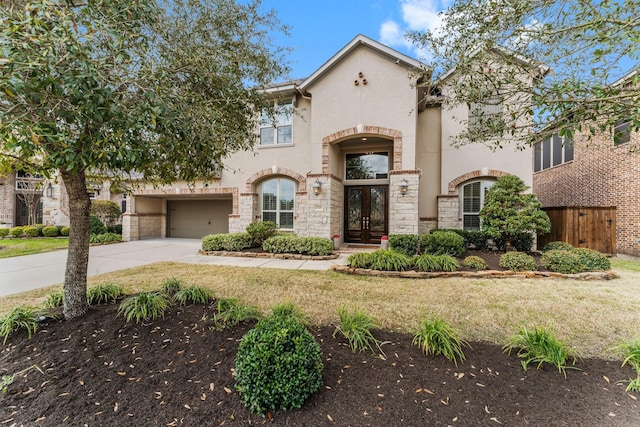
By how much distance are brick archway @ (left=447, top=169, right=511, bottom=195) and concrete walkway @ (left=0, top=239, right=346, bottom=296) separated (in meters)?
5.11

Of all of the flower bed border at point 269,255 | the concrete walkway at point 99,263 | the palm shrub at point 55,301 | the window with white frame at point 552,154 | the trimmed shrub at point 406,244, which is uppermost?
the window with white frame at point 552,154

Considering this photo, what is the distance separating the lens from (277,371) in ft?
6.81

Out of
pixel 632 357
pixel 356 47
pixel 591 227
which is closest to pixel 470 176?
pixel 591 227

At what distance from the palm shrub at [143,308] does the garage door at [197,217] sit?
12.2 meters

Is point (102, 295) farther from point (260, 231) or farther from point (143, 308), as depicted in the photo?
point (260, 231)

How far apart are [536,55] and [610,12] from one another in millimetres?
891

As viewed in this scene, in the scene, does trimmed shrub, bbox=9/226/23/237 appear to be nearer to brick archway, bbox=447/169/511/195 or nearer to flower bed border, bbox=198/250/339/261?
flower bed border, bbox=198/250/339/261

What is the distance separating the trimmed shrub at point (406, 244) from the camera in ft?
26.2

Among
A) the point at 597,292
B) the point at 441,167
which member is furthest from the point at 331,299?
the point at 441,167

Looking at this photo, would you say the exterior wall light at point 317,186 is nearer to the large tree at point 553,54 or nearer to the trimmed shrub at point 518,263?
the large tree at point 553,54

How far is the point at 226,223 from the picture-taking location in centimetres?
1538

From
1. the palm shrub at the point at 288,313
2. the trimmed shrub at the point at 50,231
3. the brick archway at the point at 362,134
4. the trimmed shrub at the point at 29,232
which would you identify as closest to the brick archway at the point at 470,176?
the brick archway at the point at 362,134

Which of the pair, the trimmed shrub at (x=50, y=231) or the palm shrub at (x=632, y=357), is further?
the trimmed shrub at (x=50, y=231)

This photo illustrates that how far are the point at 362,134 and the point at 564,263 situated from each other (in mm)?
6800
